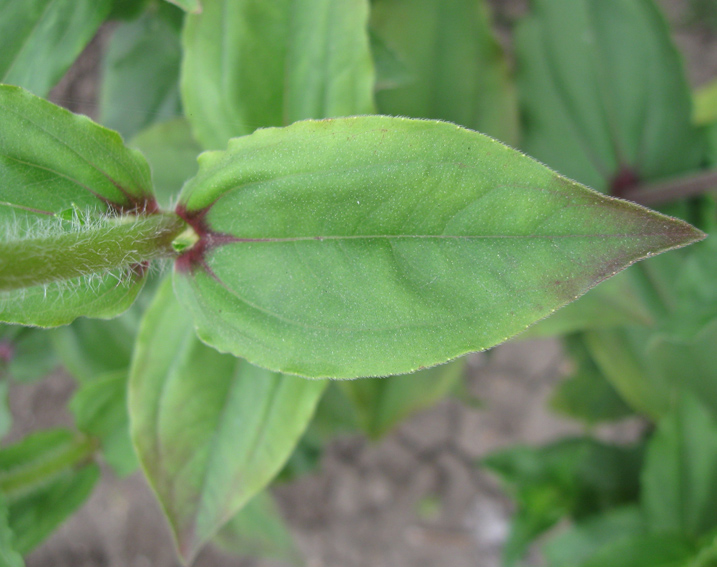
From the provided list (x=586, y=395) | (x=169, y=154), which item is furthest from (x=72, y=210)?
(x=586, y=395)

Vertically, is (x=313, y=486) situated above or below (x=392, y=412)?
A: below

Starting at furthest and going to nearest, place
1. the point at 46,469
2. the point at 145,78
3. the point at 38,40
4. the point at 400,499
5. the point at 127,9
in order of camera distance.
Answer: the point at 400,499 < the point at 145,78 < the point at 46,469 < the point at 127,9 < the point at 38,40

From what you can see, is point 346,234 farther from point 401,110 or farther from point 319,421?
point 319,421

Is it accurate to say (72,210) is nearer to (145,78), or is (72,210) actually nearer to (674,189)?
(145,78)

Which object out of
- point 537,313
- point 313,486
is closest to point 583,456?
point 313,486

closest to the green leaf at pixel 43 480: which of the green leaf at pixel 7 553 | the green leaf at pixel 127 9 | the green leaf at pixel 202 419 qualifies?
the green leaf at pixel 7 553

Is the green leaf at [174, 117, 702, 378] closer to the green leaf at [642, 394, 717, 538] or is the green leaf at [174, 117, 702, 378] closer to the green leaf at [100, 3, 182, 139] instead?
the green leaf at [100, 3, 182, 139]
